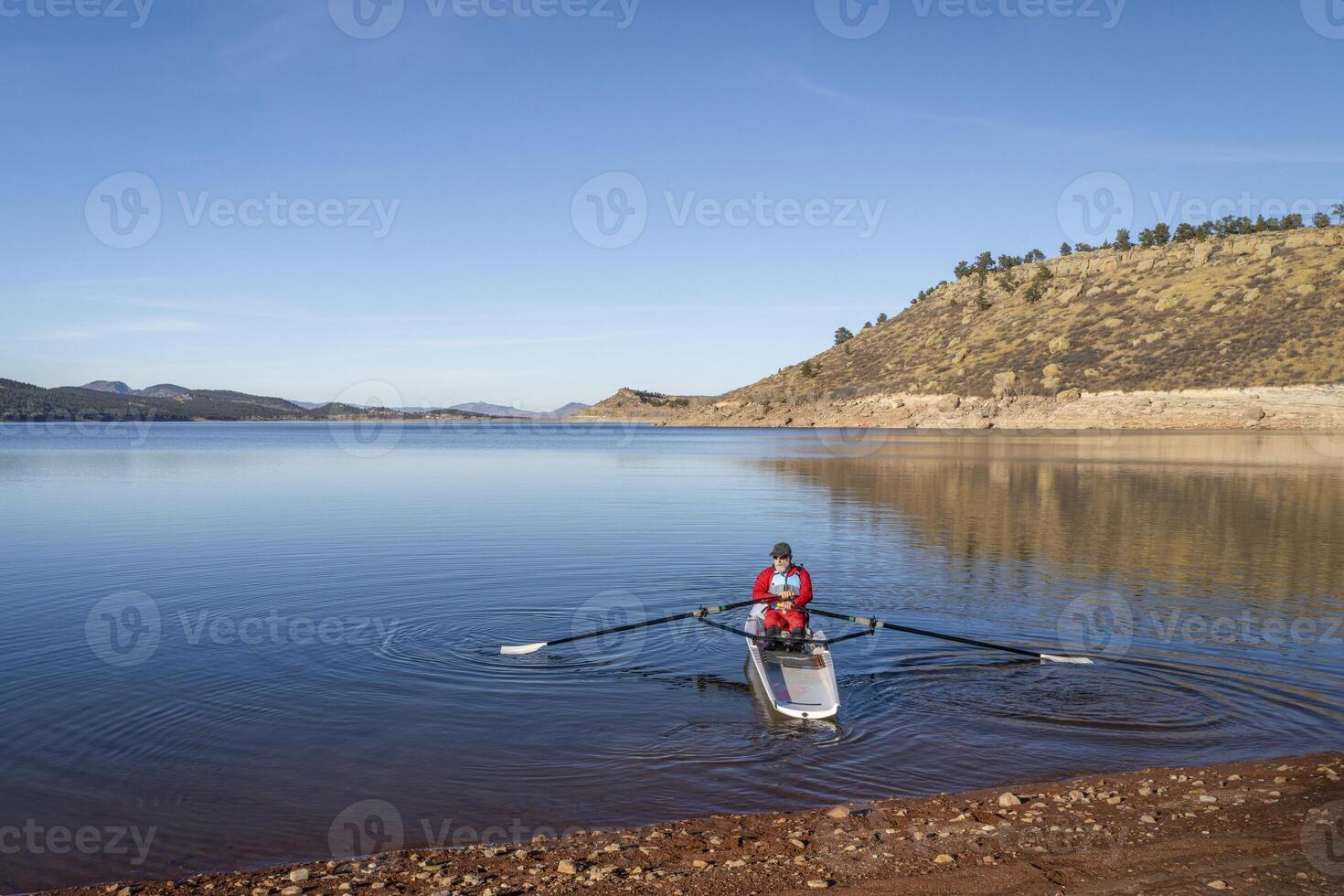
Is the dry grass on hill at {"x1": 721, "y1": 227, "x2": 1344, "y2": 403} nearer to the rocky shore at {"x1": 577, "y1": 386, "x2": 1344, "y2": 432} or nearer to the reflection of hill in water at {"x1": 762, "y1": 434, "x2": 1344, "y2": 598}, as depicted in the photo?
the rocky shore at {"x1": 577, "y1": 386, "x2": 1344, "y2": 432}

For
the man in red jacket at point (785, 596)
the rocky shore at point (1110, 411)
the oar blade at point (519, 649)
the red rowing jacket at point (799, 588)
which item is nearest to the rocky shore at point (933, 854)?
the man in red jacket at point (785, 596)

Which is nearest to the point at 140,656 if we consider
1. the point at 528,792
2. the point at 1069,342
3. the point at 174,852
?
the point at 174,852

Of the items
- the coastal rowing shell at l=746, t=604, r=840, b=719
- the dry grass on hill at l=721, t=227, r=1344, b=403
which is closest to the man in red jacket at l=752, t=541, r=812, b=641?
the coastal rowing shell at l=746, t=604, r=840, b=719

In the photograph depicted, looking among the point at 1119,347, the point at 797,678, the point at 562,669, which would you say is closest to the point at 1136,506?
the point at 797,678

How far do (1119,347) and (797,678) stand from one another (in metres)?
100

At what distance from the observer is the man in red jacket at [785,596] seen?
1330 centimetres

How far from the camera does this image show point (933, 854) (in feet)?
22.8

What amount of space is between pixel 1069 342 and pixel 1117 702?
105086 millimetres

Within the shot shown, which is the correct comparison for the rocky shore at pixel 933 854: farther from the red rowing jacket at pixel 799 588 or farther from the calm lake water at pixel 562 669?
the red rowing jacket at pixel 799 588

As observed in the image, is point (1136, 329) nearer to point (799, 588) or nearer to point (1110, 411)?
point (1110, 411)

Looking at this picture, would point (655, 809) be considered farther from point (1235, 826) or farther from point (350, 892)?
point (1235, 826)

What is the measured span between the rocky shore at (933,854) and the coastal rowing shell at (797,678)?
8.59 ft

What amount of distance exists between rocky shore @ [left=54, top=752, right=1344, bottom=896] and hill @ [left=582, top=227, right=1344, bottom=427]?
77683 millimetres

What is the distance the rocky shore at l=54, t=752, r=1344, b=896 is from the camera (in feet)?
21.3
